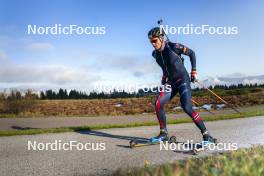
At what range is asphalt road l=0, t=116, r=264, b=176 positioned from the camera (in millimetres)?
7180

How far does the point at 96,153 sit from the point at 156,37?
9.73 feet

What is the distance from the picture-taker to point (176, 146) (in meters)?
9.08

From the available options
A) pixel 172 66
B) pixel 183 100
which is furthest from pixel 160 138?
pixel 172 66

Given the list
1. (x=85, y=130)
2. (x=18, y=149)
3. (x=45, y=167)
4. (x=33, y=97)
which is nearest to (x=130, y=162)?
(x=45, y=167)

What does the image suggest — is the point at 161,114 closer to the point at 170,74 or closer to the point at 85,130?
the point at 170,74

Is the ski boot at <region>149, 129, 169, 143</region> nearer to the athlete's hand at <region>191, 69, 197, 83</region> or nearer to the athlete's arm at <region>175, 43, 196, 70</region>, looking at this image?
the athlete's hand at <region>191, 69, 197, 83</region>

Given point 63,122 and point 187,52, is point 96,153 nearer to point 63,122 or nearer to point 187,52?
point 187,52

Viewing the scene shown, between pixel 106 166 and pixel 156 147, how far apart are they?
2171 millimetres

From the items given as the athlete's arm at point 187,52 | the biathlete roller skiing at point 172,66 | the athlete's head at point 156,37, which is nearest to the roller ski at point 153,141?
the biathlete roller skiing at point 172,66

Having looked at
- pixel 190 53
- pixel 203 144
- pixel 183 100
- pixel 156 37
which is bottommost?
pixel 203 144

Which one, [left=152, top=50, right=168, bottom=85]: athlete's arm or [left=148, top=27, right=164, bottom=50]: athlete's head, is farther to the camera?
[left=152, top=50, right=168, bottom=85]: athlete's arm

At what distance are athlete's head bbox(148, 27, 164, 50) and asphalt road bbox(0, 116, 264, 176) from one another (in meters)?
2.37

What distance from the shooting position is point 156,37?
914 centimetres

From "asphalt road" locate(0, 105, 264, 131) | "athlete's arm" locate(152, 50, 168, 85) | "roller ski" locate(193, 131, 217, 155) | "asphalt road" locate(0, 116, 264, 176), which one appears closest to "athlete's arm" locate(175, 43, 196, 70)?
"athlete's arm" locate(152, 50, 168, 85)
